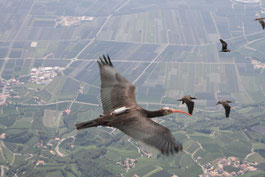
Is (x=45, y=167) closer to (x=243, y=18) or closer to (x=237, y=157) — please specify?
(x=237, y=157)

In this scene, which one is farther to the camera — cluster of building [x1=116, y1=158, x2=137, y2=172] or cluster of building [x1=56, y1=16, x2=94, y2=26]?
cluster of building [x1=56, y1=16, x2=94, y2=26]

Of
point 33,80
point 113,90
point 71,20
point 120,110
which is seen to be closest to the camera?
point 120,110

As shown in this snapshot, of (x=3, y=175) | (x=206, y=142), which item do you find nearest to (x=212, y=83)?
(x=206, y=142)

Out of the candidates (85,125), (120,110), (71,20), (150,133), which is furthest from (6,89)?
(150,133)

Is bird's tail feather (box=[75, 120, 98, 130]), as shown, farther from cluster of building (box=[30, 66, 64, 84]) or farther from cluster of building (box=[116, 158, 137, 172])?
cluster of building (box=[30, 66, 64, 84])

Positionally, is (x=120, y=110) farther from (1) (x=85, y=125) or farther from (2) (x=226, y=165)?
(2) (x=226, y=165)

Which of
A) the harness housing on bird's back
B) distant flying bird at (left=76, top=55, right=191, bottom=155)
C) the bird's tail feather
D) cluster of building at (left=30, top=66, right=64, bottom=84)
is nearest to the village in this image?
cluster of building at (left=30, top=66, right=64, bottom=84)
